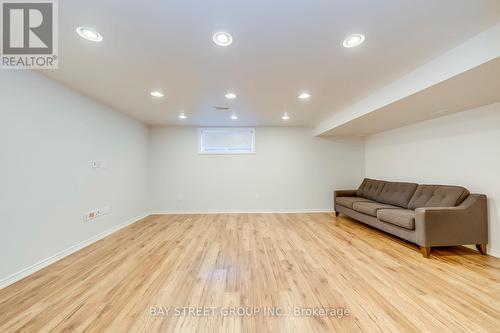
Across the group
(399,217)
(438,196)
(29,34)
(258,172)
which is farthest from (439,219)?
(29,34)

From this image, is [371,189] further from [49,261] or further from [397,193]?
[49,261]

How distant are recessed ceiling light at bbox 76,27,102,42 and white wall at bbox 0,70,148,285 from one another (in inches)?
46.7

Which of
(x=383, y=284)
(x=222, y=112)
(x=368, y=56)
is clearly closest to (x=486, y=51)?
(x=368, y=56)

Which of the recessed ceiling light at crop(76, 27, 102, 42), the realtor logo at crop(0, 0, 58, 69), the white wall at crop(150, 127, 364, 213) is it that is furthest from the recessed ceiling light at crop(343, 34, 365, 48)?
the white wall at crop(150, 127, 364, 213)

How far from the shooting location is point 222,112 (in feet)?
12.9

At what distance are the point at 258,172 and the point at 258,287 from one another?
3.51 metres

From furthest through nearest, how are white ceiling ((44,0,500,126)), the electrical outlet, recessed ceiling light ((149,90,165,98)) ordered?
the electrical outlet → recessed ceiling light ((149,90,165,98)) → white ceiling ((44,0,500,126))

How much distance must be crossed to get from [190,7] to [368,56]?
68.7 inches

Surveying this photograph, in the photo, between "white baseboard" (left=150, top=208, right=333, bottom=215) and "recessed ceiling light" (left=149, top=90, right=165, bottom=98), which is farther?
"white baseboard" (left=150, top=208, right=333, bottom=215)

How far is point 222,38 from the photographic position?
1.69 metres

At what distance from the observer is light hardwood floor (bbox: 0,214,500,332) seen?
1.49m

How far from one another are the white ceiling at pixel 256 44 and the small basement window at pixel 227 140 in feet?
7.29

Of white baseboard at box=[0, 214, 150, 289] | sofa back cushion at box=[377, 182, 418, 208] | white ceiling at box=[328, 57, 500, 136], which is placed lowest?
white baseboard at box=[0, 214, 150, 289]

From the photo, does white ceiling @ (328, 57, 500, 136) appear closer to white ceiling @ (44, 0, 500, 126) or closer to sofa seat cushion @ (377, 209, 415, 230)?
white ceiling @ (44, 0, 500, 126)
